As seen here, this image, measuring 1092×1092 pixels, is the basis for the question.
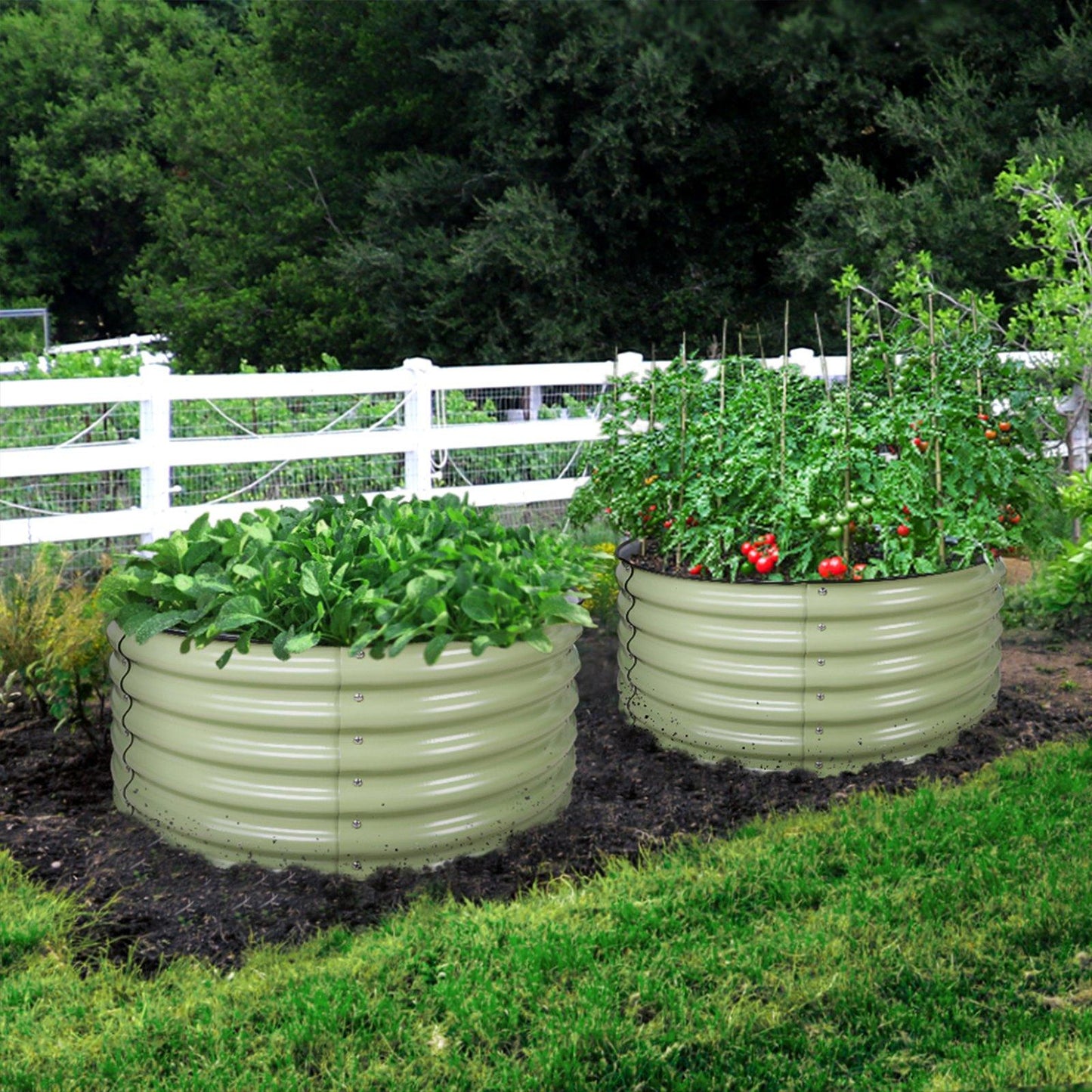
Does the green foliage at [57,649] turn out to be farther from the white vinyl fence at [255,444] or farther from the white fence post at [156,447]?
the white fence post at [156,447]

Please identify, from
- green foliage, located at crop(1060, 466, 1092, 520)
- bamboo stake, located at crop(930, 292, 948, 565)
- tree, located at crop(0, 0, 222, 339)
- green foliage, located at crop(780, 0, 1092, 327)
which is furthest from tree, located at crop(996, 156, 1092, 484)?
tree, located at crop(0, 0, 222, 339)

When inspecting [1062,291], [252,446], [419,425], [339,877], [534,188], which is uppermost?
[534,188]

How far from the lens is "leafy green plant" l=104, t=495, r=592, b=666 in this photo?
3408 mm

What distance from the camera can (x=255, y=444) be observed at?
779cm

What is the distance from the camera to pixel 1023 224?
16.6 meters

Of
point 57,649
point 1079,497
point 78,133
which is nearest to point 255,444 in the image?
point 57,649

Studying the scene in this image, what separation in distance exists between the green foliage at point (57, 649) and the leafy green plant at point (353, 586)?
305mm

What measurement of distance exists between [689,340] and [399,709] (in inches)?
639

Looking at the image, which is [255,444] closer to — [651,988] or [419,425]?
[419,425]

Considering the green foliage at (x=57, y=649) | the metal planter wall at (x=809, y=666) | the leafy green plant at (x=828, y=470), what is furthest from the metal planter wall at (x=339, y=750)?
the leafy green plant at (x=828, y=470)

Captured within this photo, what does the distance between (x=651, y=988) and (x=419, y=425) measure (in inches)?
230

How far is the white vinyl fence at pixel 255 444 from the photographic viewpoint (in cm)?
712

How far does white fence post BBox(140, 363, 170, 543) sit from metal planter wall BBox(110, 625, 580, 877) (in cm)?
377

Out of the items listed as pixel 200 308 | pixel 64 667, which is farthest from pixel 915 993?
pixel 200 308
